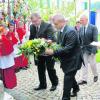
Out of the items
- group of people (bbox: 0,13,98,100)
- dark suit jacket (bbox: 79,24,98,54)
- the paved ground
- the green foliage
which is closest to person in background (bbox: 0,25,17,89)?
group of people (bbox: 0,13,98,100)

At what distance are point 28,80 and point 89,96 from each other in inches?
84.3

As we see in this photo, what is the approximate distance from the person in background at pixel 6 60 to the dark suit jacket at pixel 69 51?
1.26 m

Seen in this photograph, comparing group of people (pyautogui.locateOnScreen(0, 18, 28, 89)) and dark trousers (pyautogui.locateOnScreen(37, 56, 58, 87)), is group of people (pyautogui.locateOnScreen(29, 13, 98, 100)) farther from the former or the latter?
group of people (pyautogui.locateOnScreen(0, 18, 28, 89))

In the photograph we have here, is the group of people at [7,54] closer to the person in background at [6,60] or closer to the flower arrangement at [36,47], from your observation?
the person in background at [6,60]

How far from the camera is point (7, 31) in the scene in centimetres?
729

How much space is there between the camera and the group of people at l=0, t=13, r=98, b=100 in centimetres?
608

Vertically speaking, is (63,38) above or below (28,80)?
above

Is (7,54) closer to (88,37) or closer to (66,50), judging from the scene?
(66,50)

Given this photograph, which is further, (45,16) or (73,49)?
(45,16)

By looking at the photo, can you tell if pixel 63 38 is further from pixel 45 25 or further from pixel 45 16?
pixel 45 16

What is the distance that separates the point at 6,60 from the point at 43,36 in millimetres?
936

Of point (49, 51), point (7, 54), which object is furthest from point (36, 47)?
point (7, 54)

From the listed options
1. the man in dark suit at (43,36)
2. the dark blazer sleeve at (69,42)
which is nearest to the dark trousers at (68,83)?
the dark blazer sleeve at (69,42)

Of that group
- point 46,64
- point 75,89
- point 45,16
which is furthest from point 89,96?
point 45,16
